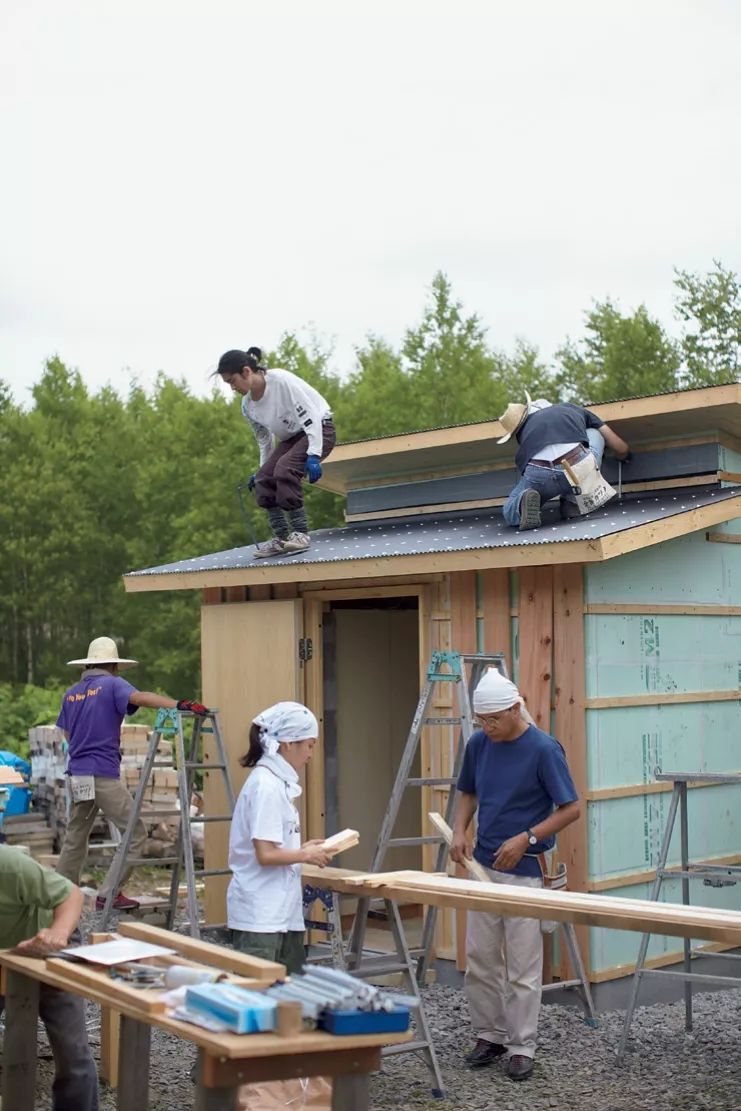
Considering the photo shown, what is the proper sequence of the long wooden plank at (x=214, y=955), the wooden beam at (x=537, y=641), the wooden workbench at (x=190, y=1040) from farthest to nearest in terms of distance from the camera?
the wooden beam at (x=537, y=641) < the long wooden plank at (x=214, y=955) < the wooden workbench at (x=190, y=1040)

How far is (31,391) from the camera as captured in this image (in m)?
35.9

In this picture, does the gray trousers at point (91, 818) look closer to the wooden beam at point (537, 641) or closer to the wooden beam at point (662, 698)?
the wooden beam at point (537, 641)

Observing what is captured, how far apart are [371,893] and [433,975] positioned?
9.10 ft

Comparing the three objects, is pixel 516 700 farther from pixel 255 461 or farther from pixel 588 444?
pixel 255 461

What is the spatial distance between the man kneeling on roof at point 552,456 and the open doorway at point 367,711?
2284mm

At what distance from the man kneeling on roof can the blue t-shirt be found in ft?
7.70

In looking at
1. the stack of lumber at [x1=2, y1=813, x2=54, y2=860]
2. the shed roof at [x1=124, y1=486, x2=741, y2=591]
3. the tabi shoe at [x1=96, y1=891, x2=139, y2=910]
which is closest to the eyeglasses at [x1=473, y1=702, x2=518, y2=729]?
the shed roof at [x1=124, y1=486, x2=741, y2=591]

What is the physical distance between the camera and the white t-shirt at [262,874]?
20.0 feet

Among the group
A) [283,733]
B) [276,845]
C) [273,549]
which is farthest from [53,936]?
[273,549]

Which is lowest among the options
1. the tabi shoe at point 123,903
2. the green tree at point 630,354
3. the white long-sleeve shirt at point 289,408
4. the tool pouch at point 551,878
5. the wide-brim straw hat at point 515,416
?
the tabi shoe at point 123,903

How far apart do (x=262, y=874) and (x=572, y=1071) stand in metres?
2.42

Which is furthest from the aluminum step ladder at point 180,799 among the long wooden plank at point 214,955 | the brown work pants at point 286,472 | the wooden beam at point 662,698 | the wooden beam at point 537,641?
the long wooden plank at point 214,955

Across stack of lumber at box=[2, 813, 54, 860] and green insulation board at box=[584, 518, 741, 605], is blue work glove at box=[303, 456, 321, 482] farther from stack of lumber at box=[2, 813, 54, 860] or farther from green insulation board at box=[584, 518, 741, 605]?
stack of lumber at box=[2, 813, 54, 860]

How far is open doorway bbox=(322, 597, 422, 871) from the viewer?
11211mm
